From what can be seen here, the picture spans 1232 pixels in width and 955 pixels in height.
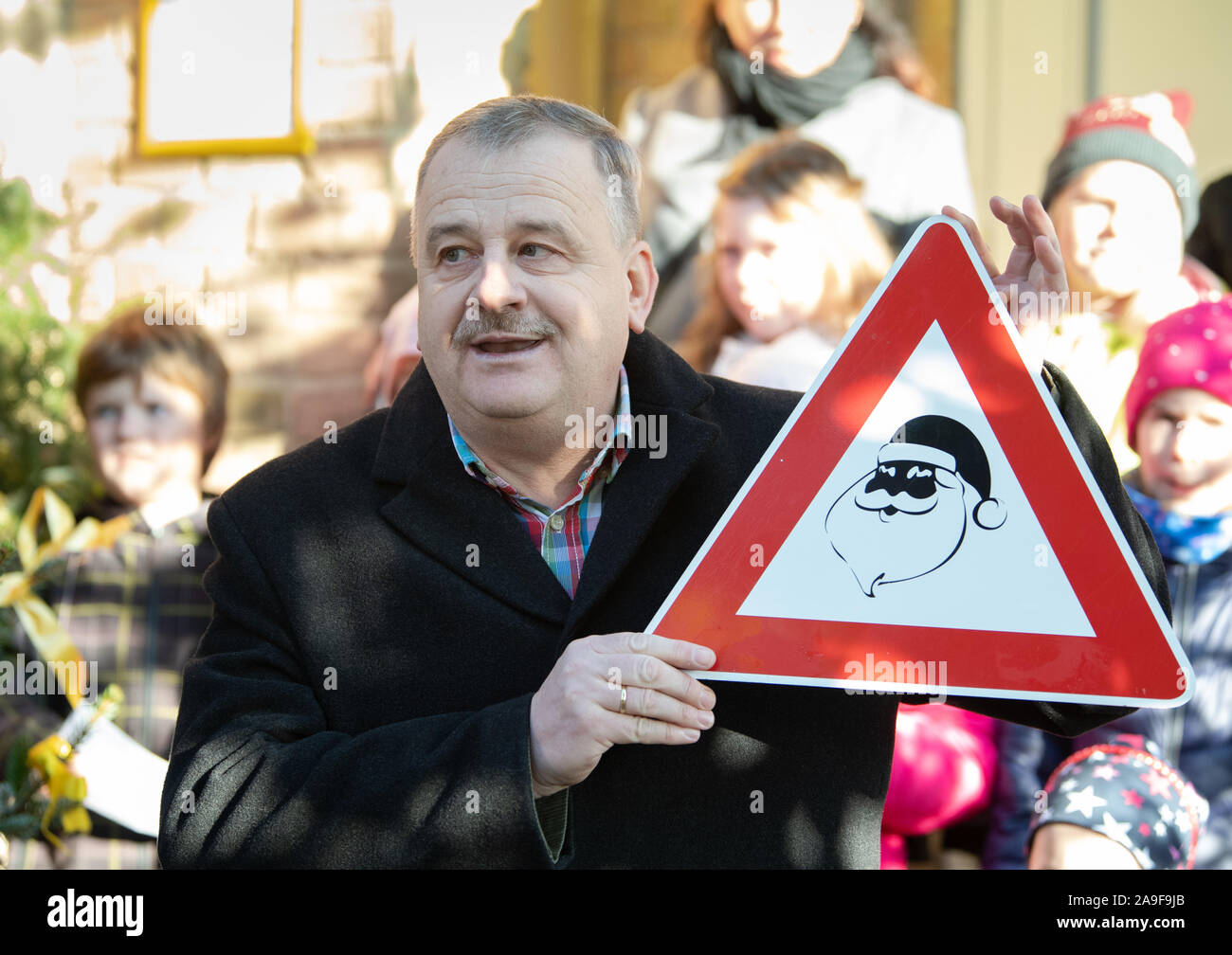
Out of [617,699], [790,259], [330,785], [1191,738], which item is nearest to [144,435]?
[790,259]

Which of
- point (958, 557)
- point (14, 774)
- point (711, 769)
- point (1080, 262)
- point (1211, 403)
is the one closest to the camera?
point (958, 557)

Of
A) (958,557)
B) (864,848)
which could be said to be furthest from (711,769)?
(958,557)

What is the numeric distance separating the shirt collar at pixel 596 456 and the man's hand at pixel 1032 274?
0.64 m

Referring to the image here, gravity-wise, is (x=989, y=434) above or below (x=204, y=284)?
below

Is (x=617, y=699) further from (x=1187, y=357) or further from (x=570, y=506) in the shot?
(x=1187, y=357)

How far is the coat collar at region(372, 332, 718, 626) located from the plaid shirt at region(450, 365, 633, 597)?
0.07 feet

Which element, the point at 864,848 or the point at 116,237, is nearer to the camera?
the point at 864,848

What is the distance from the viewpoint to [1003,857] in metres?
3.22

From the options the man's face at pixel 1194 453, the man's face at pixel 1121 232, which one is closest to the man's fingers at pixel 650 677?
the man's face at pixel 1194 453

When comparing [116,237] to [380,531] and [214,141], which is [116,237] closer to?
[214,141]

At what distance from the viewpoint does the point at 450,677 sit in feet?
6.82

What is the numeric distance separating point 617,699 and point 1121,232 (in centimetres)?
259

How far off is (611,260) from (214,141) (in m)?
3.17

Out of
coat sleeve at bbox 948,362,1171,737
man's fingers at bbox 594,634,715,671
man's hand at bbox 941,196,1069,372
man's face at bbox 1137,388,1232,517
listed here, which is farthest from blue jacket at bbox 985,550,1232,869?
man's fingers at bbox 594,634,715,671
